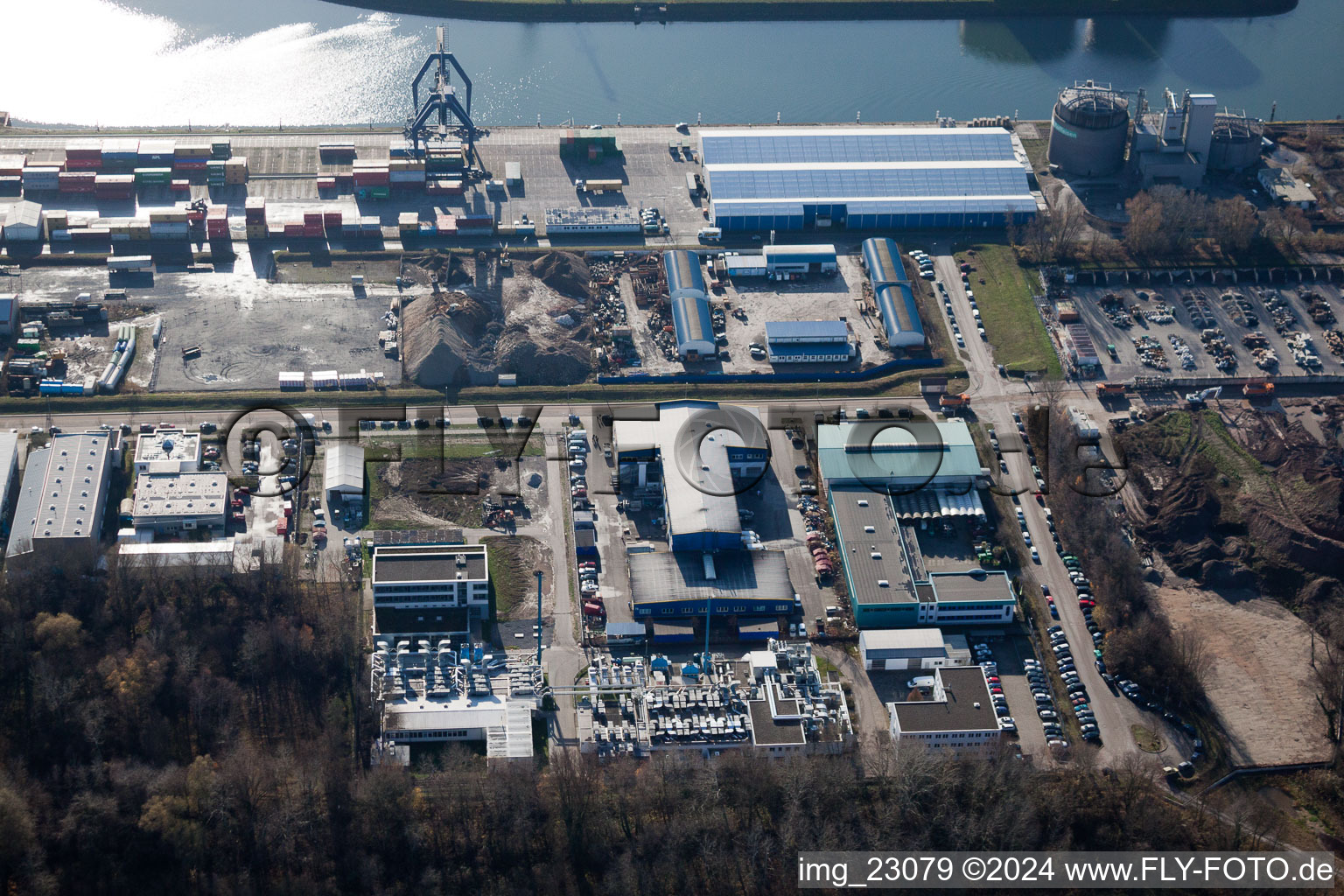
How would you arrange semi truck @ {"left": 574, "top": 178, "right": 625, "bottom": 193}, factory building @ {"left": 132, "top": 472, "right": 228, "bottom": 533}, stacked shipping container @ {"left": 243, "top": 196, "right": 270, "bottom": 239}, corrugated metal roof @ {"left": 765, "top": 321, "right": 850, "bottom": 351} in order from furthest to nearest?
semi truck @ {"left": 574, "top": 178, "right": 625, "bottom": 193} → stacked shipping container @ {"left": 243, "top": 196, "right": 270, "bottom": 239} → corrugated metal roof @ {"left": 765, "top": 321, "right": 850, "bottom": 351} → factory building @ {"left": 132, "top": 472, "right": 228, "bottom": 533}

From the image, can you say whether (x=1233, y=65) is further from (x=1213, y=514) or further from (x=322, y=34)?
(x=322, y=34)

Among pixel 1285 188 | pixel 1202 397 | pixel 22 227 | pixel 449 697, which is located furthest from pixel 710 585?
pixel 1285 188

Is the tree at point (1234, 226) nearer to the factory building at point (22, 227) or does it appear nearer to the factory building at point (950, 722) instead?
the factory building at point (950, 722)

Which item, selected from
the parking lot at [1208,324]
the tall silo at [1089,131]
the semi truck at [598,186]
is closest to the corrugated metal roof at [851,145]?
the tall silo at [1089,131]

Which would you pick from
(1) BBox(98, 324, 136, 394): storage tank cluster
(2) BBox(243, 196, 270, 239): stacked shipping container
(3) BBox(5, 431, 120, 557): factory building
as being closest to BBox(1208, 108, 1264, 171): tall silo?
(2) BBox(243, 196, 270, 239): stacked shipping container

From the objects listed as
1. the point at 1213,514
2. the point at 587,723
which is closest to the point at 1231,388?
the point at 1213,514

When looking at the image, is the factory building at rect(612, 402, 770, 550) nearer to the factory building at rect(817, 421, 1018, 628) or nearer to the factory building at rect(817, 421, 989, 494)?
the factory building at rect(817, 421, 989, 494)
